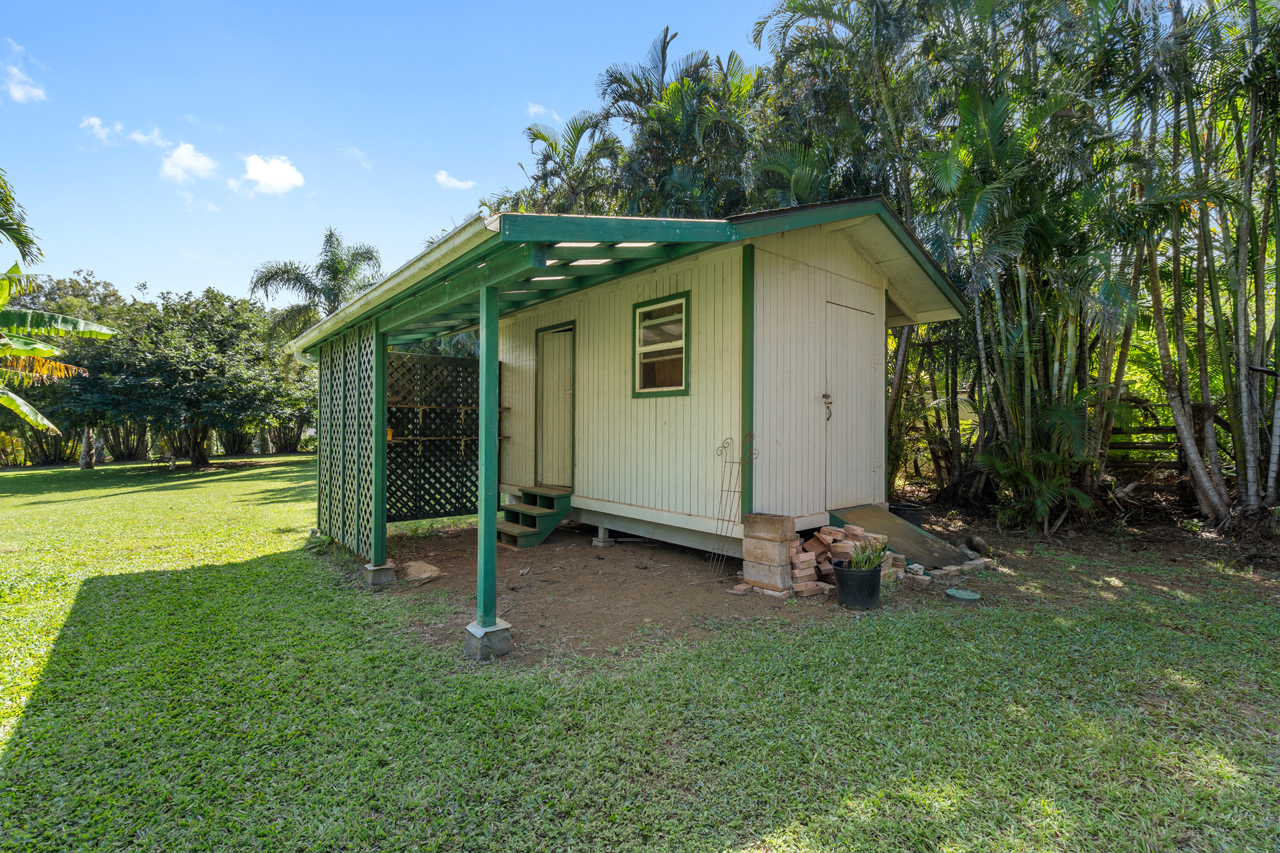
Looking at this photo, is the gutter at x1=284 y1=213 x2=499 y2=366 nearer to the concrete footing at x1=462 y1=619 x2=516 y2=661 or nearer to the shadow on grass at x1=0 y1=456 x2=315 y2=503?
the concrete footing at x1=462 y1=619 x2=516 y2=661

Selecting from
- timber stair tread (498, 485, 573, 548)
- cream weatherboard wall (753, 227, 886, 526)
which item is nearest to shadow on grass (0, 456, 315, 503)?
timber stair tread (498, 485, 573, 548)

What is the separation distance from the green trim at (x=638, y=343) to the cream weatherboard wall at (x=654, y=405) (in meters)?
0.04

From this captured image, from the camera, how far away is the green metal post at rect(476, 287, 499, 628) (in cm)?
341

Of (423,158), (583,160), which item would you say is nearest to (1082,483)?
(583,160)

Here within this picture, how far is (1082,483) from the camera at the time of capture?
7.28 m

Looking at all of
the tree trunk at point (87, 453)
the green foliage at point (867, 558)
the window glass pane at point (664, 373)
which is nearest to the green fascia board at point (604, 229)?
the window glass pane at point (664, 373)

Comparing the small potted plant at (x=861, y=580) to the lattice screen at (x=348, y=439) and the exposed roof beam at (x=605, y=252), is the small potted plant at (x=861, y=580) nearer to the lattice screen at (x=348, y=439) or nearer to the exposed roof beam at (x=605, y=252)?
the exposed roof beam at (x=605, y=252)

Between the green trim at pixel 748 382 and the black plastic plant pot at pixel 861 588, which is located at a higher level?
the green trim at pixel 748 382

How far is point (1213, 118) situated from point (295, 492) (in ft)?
50.8

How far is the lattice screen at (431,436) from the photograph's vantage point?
6820mm

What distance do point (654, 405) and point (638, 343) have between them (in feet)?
2.26

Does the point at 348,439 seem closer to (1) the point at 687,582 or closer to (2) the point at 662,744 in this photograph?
(1) the point at 687,582

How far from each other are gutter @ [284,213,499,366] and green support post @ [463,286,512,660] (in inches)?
14.1

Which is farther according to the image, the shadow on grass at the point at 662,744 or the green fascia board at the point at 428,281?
the green fascia board at the point at 428,281
